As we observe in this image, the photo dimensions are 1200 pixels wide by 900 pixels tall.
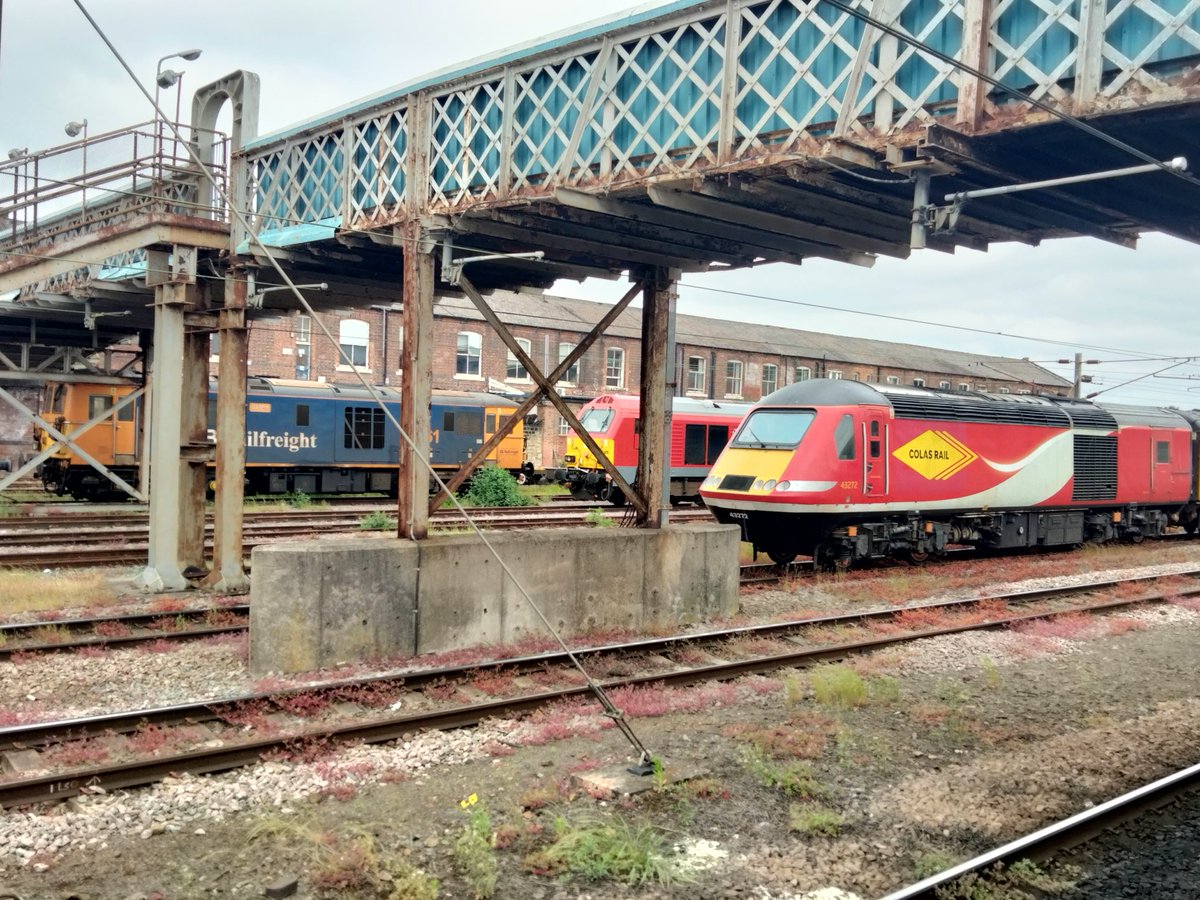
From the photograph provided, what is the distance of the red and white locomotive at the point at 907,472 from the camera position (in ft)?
50.6

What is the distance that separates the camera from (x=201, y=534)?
13508 mm

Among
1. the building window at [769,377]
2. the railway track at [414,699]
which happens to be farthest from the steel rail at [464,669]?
the building window at [769,377]

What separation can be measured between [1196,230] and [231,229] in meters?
10.2

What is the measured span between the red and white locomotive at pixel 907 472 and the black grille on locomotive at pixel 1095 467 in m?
0.03

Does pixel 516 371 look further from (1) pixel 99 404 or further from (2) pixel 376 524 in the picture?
(2) pixel 376 524

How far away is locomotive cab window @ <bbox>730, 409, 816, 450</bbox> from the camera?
15.7 metres

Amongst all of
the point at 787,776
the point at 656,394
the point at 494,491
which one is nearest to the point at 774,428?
the point at 656,394

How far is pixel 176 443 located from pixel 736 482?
8240mm

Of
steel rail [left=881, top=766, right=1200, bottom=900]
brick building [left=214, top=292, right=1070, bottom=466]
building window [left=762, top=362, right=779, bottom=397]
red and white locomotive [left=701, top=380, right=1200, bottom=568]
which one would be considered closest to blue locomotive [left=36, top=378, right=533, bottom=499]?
brick building [left=214, top=292, right=1070, bottom=466]

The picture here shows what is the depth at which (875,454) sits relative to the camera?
15.7 m

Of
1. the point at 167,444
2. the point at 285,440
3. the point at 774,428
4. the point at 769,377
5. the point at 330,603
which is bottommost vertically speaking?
the point at 330,603

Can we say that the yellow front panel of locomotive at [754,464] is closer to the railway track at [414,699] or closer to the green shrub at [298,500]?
the railway track at [414,699]

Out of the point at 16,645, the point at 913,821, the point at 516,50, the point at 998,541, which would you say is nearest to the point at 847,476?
the point at 998,541

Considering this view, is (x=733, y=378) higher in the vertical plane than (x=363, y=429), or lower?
higher
